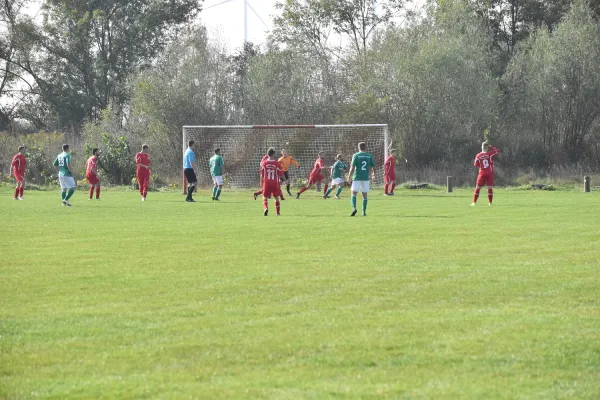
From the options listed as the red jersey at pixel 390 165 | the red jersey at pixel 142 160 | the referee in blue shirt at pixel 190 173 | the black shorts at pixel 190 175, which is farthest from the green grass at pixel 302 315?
the red jersey at pixel 390 165

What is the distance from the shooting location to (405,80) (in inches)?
2052

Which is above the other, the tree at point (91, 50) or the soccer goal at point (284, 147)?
the tree at point (91, 50)

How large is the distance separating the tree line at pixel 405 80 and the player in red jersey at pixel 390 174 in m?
15.3

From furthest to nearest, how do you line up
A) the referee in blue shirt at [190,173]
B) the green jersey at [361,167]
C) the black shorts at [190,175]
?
the black shorts at [190,175] → the referee in blue shirt at [190,173] → the green jersey at [361,167]

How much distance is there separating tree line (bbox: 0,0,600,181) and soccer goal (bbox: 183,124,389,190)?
6.83 meters

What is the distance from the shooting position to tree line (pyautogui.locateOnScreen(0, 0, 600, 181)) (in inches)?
2050

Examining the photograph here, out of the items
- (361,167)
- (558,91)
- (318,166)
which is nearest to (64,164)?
(318,166)

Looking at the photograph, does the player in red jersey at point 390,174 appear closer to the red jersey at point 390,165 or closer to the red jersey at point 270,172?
the red jersey at point 390,165

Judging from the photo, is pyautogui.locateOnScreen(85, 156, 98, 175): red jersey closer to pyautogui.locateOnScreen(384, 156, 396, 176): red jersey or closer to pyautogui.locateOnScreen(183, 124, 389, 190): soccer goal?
pyautogui.locateOnScreen(183, 124, 389, 190): soccer goal

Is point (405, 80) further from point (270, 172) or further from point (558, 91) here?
point (270, 172)

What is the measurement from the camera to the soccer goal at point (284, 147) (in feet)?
142

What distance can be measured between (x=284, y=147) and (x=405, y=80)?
37.7ft

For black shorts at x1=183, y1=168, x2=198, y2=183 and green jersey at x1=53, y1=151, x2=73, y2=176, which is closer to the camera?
green jersey at x1=53, y1=151, x2=73, y2=176

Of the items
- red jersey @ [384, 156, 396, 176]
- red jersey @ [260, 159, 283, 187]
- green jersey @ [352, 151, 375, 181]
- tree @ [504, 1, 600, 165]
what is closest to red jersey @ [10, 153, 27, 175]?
red jersey @ [384, 156, 396, 176]
